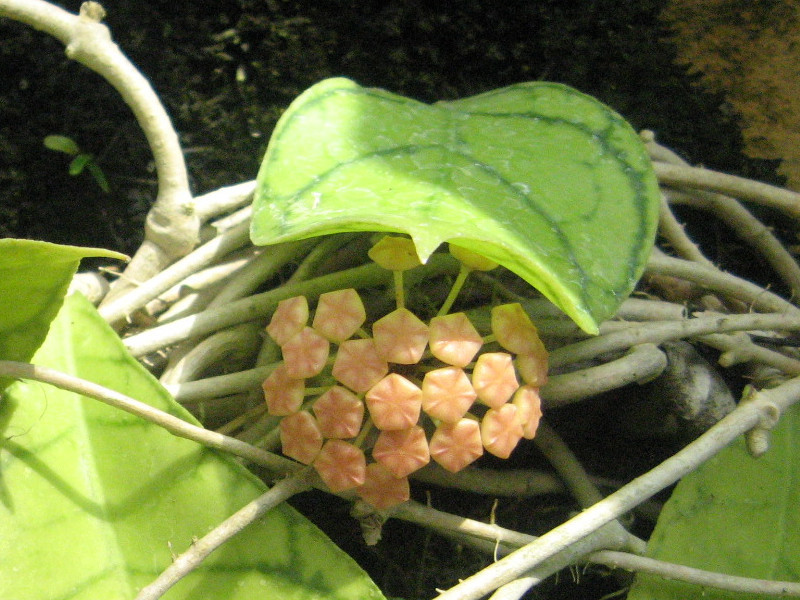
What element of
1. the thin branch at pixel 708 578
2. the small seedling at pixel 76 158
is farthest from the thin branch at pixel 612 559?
the small seedling at pixel 76 158

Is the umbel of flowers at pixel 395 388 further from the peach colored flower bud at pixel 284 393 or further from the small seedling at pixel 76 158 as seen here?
the small seedling at pixel 76 158

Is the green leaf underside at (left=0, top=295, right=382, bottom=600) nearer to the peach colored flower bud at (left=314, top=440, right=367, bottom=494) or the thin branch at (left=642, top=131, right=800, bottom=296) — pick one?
the peach colored flower bud at (left=314, top=440, right=367, bottom=494)

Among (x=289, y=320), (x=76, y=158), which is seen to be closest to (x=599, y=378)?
(x=289, y=320)

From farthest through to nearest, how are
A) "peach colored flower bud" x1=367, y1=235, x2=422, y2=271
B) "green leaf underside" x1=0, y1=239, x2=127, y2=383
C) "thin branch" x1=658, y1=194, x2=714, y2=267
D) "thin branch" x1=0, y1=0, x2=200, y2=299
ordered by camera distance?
"thin branch" x1=658, y1=194, x2=714, y2=267, "thin branch" x1=0, y1=0, x2=200, y2=299, "peach colored flower bud" x1=367, y1=235, x2=422, y2=271, "green leaf underside" x1=0, y1=239, x2=127, y2=383

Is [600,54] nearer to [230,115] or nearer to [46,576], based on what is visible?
[230,115]

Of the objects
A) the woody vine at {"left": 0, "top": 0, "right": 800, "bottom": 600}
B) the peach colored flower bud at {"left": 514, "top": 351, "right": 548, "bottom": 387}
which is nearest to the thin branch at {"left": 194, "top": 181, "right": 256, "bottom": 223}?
the woody vine at {"left": 0, "top": 0, "right": 800, "bottom": 600}

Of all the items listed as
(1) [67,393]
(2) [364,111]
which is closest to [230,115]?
(2) [364,111]
